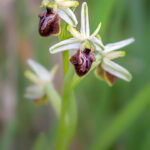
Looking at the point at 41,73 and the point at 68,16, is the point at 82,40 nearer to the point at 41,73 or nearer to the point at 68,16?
the point at 68,16

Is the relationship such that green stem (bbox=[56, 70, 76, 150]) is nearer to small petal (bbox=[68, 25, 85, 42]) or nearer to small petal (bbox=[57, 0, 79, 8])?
small petal (bbox=[68, 25, 85, 42])

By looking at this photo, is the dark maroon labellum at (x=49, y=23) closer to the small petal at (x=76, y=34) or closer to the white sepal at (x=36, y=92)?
the small petal at (x=76, y=34)

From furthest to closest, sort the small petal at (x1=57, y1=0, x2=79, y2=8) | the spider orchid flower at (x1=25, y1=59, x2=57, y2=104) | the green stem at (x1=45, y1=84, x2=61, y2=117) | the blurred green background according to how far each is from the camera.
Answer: the blurred green background, the spider orchid flower at (x1=25, y1=59, x2=57, y2=104), the green stem at (x1=45, y1=84, x2=61, y2=117), the small petal at (x1=57, y1=0, x2=79, y2=8)

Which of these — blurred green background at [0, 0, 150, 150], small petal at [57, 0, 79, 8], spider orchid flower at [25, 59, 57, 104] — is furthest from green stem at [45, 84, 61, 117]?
small petal at [57, 0, 79, 8]

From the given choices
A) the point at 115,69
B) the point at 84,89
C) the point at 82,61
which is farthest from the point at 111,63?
the point at 84,89

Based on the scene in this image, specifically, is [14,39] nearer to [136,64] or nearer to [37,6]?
[37,6]

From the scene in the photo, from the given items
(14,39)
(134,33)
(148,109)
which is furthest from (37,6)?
(148,109)
